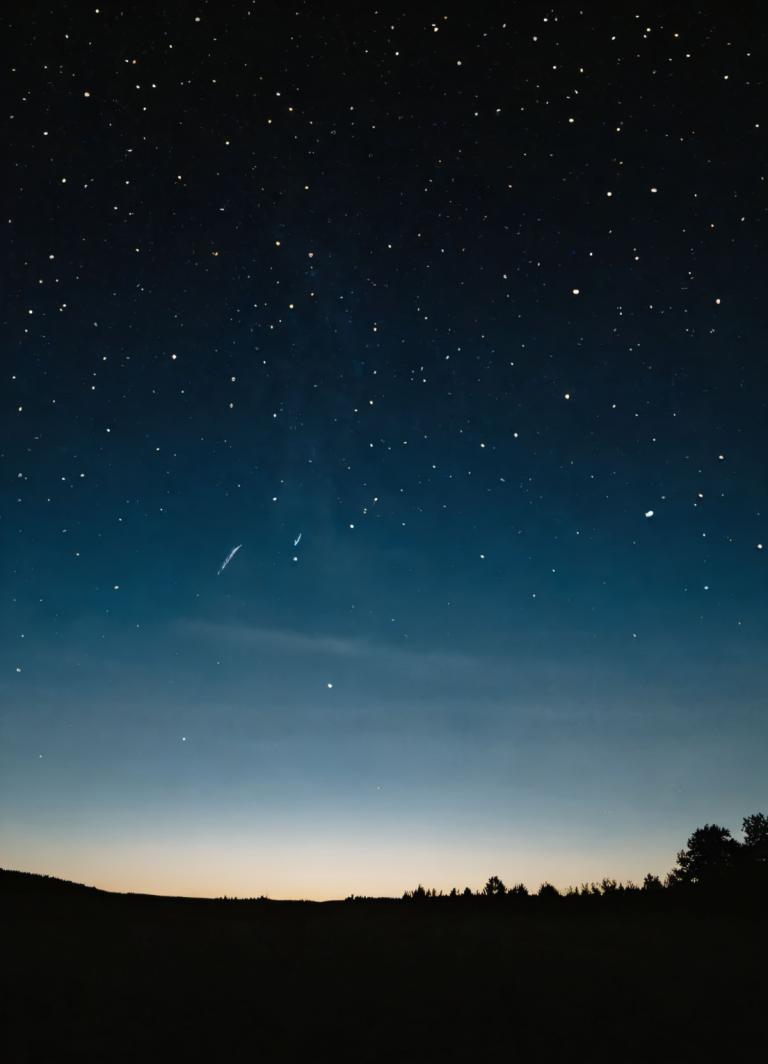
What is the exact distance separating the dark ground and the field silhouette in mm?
24

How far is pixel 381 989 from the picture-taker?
7.43m

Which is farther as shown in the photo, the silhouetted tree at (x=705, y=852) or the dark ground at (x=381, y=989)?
the silhouetted tree at (x=705, y=852)

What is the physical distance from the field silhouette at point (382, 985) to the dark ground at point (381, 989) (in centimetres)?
2

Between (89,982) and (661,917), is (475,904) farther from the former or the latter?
(89,982)

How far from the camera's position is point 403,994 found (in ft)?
23.9

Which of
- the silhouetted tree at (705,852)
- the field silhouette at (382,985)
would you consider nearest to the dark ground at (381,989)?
the field silhouette at (382,985)

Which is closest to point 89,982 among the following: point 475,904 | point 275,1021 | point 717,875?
point 275,1021

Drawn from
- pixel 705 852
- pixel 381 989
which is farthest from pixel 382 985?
pixel 705 852

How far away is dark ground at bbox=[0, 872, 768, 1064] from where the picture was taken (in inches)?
233

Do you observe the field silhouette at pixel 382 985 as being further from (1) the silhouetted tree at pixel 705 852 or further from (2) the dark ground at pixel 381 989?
(1) the silhouetted tree at pixel 705 852

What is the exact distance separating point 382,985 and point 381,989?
0.16 meters

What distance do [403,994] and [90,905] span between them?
8364mm

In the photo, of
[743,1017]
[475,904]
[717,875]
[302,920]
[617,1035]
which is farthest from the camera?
[717,875]

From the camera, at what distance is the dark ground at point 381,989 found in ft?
19.5
